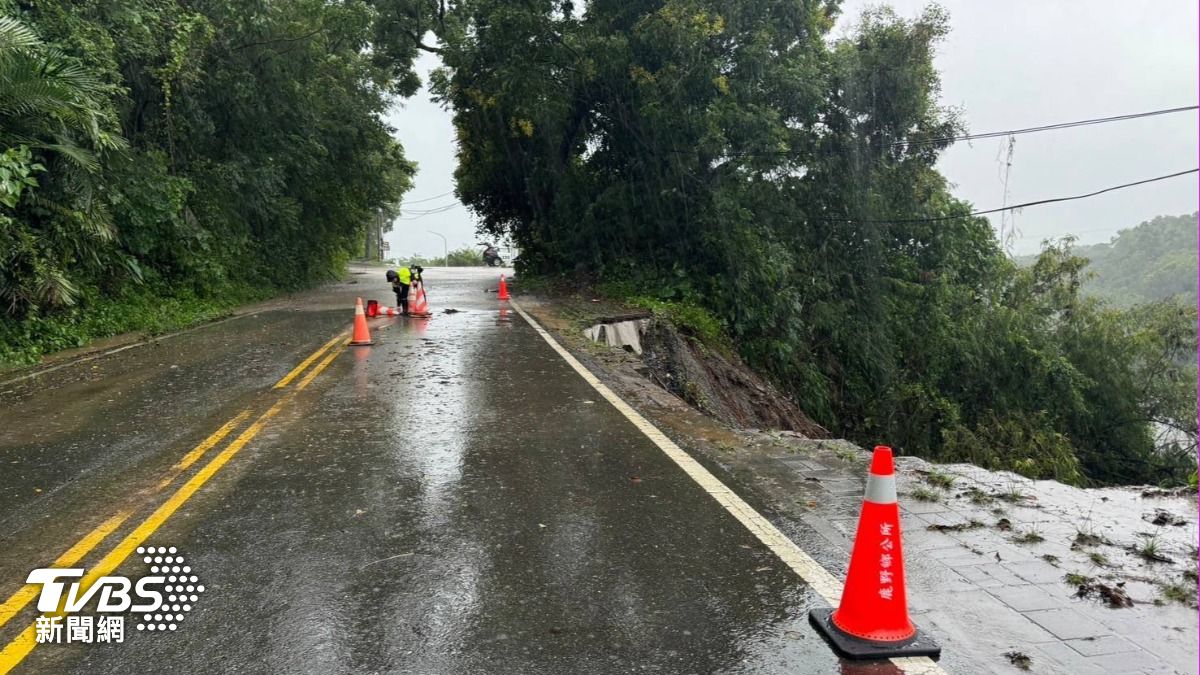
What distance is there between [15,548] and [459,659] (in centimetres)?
292

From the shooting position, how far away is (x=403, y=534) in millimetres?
4637

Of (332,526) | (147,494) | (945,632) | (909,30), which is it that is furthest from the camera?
(909,30)

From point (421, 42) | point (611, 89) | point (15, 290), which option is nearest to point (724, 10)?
point (611, 89)

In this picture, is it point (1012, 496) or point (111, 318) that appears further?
point (111, 318)

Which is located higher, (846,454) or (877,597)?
(877,597)

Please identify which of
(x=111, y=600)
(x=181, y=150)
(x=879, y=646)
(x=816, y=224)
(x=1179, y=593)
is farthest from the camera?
(x=816, y=224)

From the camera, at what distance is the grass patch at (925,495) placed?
550 cm

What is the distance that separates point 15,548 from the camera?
14.6 feet

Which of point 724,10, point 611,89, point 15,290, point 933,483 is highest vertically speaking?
point 724,10

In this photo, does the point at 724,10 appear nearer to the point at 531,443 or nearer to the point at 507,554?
the point at 531,443

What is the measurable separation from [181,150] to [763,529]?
20.7 metres

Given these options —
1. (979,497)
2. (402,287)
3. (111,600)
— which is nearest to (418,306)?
(402,287)

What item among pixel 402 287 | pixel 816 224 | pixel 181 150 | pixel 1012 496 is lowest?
pixel 1012 496

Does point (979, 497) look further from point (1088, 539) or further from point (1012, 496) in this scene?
point (1088, 539)
